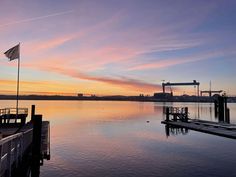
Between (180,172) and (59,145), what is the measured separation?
17.0 m

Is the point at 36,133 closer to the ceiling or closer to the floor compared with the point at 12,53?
closer to the floor

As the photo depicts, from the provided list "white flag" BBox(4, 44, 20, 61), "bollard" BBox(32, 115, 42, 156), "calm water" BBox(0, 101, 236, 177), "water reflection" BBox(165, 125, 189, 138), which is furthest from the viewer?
"water reflection" BBox(165, 125, 189, 138)

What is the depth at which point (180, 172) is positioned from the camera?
19.5 metres

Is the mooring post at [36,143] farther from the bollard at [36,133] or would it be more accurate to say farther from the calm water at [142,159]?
the calm water at [142,159]

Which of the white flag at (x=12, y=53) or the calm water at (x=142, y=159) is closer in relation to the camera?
the calm water at (x=142, y=159)

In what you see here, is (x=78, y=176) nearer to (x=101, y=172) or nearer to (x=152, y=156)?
(x=101, y=172)

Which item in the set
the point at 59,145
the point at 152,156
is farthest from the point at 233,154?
the point at 59,145

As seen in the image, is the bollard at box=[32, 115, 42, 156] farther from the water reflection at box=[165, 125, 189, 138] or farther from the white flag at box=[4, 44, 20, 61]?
the water reflection at box=[165, 125, 189, 138]

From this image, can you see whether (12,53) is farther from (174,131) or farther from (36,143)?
(174,131)

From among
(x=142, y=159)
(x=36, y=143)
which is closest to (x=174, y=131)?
(x=142, y=159)

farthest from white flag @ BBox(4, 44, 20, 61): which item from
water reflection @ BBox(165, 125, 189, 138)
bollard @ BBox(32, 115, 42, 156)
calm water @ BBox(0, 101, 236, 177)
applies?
water reflection @ BBox(165, 125, 189, 138)

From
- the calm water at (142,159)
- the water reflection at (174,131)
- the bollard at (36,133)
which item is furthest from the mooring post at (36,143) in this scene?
the water reflection at (174,131)

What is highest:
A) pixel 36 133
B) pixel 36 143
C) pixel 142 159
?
pixel 36 133

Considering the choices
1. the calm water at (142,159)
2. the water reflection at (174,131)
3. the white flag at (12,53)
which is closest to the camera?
the calm water at (142,159)
